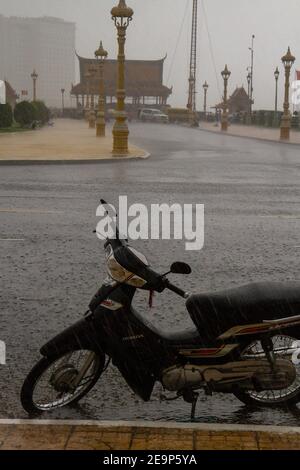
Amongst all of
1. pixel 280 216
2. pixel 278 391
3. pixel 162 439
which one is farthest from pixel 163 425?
pixel 280 216

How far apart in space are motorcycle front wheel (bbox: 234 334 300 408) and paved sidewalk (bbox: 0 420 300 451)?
1.41ft

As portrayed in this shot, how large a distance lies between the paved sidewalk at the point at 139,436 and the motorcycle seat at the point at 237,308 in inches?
20.6

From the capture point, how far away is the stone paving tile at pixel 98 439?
3.19 m

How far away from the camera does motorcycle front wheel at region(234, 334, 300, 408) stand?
3.77 m

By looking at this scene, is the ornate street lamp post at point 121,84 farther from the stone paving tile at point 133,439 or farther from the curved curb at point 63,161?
the stone paving tile at point 133,439

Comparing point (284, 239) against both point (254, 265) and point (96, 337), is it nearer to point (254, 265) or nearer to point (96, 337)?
point (254, 265)

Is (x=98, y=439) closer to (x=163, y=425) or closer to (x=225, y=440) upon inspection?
(x=163, y=425)

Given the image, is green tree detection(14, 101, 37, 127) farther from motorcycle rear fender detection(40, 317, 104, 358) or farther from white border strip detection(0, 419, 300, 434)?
white border strip detection(0, 419, 300, 434)

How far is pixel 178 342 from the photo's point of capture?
3691 mm

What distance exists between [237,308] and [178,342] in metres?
0.37

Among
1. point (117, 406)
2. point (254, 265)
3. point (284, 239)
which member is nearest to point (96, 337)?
point (117, 406)

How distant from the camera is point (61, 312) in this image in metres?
5.40

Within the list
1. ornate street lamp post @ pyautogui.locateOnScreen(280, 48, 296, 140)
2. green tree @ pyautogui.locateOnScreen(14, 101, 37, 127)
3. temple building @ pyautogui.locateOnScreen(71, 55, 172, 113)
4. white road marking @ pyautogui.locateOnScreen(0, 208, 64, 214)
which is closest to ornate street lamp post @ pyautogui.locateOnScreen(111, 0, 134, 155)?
white road marking @ pyautogui.locateOnScreen(0, 208, 64, 214)

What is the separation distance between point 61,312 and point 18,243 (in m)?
2.80
